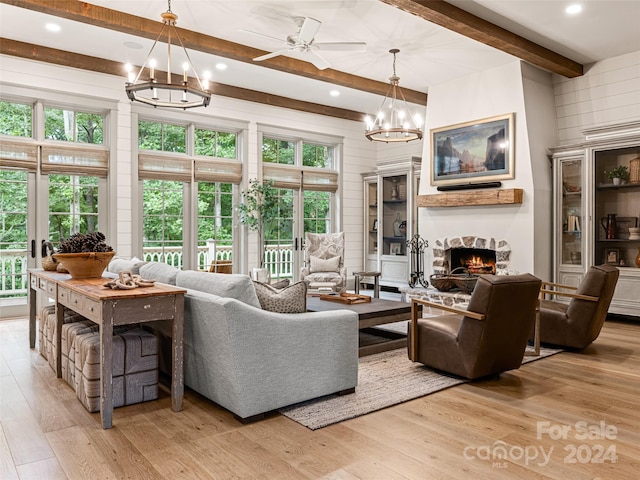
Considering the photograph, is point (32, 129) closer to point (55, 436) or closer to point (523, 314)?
point (55, 436)

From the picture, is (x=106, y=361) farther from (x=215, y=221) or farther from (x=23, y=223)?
(x=215, y=221)

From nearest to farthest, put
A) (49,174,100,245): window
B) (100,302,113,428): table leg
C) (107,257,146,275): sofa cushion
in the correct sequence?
(100,302,113,428): table leg
(107,257,146,275): sofa cushion
(49,174,100,245): window

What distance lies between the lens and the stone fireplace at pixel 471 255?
21.7 feet

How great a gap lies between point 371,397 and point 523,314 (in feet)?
4.21

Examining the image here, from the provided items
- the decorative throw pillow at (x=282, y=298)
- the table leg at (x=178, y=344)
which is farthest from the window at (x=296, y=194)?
the table leg at (x=178, y=344)

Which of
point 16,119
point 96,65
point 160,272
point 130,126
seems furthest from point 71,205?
point 160,272

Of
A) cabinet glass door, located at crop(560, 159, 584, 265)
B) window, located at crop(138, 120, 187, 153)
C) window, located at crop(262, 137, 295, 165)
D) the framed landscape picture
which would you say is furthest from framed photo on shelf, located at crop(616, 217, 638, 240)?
window, located at crop(138, 120, 187, 153)

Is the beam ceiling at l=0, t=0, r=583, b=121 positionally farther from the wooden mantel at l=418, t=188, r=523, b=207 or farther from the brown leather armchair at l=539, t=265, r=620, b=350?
the brown leather armchair at l=539, t=265, r=620, b=350

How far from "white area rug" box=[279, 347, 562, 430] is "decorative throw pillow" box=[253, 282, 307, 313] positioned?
2.06 ft

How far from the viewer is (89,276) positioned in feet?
12.1

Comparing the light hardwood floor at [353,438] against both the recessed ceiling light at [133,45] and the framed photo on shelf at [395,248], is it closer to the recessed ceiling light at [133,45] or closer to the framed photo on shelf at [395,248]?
the recessed ceiling light at [133,45]

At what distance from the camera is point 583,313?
440cm

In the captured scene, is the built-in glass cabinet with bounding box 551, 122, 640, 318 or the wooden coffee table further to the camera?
the built-in glass cabinet with bounding box 551, 122, 640, 318

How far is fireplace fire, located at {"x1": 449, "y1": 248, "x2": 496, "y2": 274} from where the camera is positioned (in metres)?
6.94
